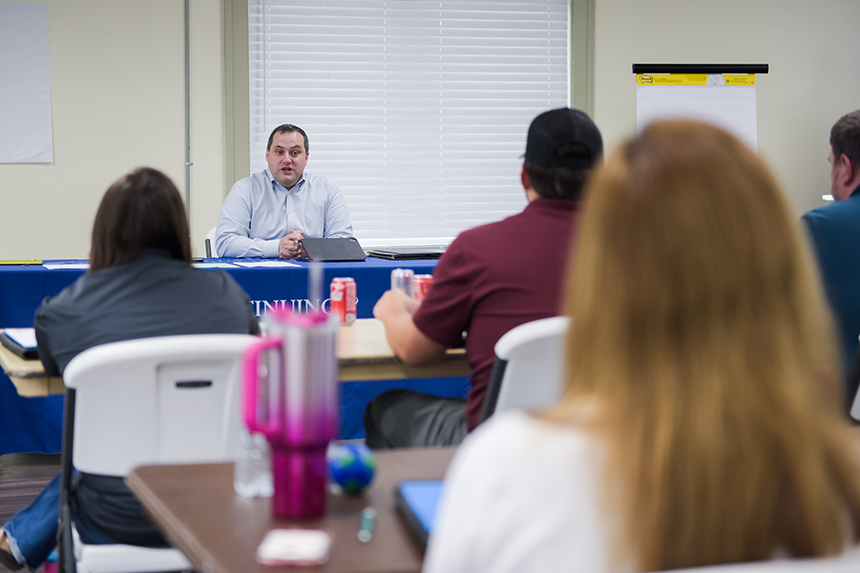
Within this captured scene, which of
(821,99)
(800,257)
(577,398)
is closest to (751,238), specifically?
(800,257)

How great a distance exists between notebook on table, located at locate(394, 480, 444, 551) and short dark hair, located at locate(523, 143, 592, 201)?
98 centimetres

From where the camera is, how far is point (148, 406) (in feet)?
4.67

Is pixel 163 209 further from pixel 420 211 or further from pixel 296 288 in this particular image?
pixel 420 211

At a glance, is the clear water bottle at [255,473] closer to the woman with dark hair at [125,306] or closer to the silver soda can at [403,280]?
the woman with dark hair at [125,306]

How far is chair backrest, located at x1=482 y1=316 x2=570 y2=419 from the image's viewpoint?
143 cm

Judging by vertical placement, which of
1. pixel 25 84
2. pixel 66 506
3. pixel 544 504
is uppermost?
pixel 25 84

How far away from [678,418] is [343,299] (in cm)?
186

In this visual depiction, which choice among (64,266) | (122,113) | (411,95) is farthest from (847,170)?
(122,113)

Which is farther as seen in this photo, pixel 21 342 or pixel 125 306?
pixel 21 342

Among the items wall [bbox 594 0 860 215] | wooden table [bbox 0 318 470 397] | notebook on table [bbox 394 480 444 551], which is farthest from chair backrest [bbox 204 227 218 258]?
notebook on table [bbox 394 480 444 551]

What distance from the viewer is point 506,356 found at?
1.45 metres

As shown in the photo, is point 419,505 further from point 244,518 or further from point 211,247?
point 211,247

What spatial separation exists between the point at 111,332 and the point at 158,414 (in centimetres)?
24

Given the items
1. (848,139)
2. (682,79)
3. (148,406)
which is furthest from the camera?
(682,79)
